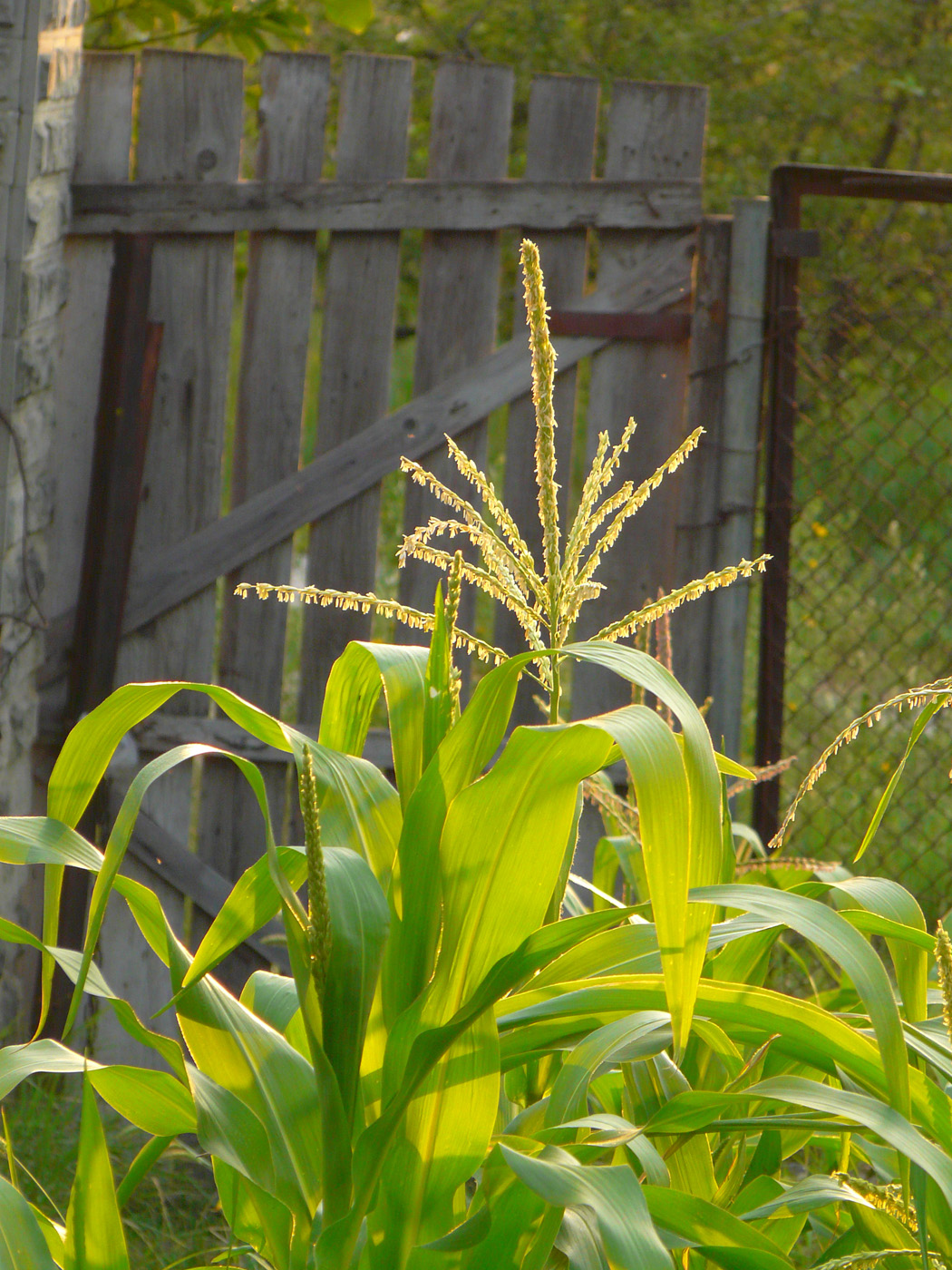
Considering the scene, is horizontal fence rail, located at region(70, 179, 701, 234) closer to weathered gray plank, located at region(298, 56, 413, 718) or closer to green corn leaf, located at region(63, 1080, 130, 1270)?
weathered gray plank, located at region(298, 56, 413, 718)

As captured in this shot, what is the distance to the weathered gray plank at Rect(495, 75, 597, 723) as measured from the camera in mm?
2512

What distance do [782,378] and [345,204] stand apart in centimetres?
100

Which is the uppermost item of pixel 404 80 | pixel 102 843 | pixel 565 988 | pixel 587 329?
pixel 404 80

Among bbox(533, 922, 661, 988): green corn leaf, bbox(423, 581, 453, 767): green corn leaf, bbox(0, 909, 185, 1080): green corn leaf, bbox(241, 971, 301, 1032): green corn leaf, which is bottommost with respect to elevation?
bbox(241, 971, 301, 1032): green corn leaf

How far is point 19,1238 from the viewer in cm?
82

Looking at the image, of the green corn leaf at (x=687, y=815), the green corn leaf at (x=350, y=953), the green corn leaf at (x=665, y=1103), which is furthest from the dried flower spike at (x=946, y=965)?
the green corn leaf at (x=350, y=953)

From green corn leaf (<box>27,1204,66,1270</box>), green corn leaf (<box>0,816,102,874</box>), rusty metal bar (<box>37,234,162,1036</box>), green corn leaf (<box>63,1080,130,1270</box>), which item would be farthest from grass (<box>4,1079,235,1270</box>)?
green corn leaf (<box>0,816,102,874</box>)

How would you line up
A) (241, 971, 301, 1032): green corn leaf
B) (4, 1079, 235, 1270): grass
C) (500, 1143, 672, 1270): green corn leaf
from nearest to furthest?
(500, 1143, 672, 1270): green corn leaf
(241, 971, 301, 1032): green corn leaf
(4, 1079, 235, 1270): grass

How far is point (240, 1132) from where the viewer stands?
846 millimetres

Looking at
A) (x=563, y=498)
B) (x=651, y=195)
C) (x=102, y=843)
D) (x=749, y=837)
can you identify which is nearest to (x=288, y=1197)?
(x=749, y=837)

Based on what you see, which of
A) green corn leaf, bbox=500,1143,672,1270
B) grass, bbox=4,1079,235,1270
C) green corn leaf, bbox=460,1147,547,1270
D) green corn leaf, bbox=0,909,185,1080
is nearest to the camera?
green corn leaf, bbox=500,1143,672,1270

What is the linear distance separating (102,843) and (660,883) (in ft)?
6.88

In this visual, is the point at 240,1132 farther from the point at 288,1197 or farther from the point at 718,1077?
the point at 718,1077

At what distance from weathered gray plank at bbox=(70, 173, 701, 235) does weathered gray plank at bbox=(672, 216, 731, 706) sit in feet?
0.69
